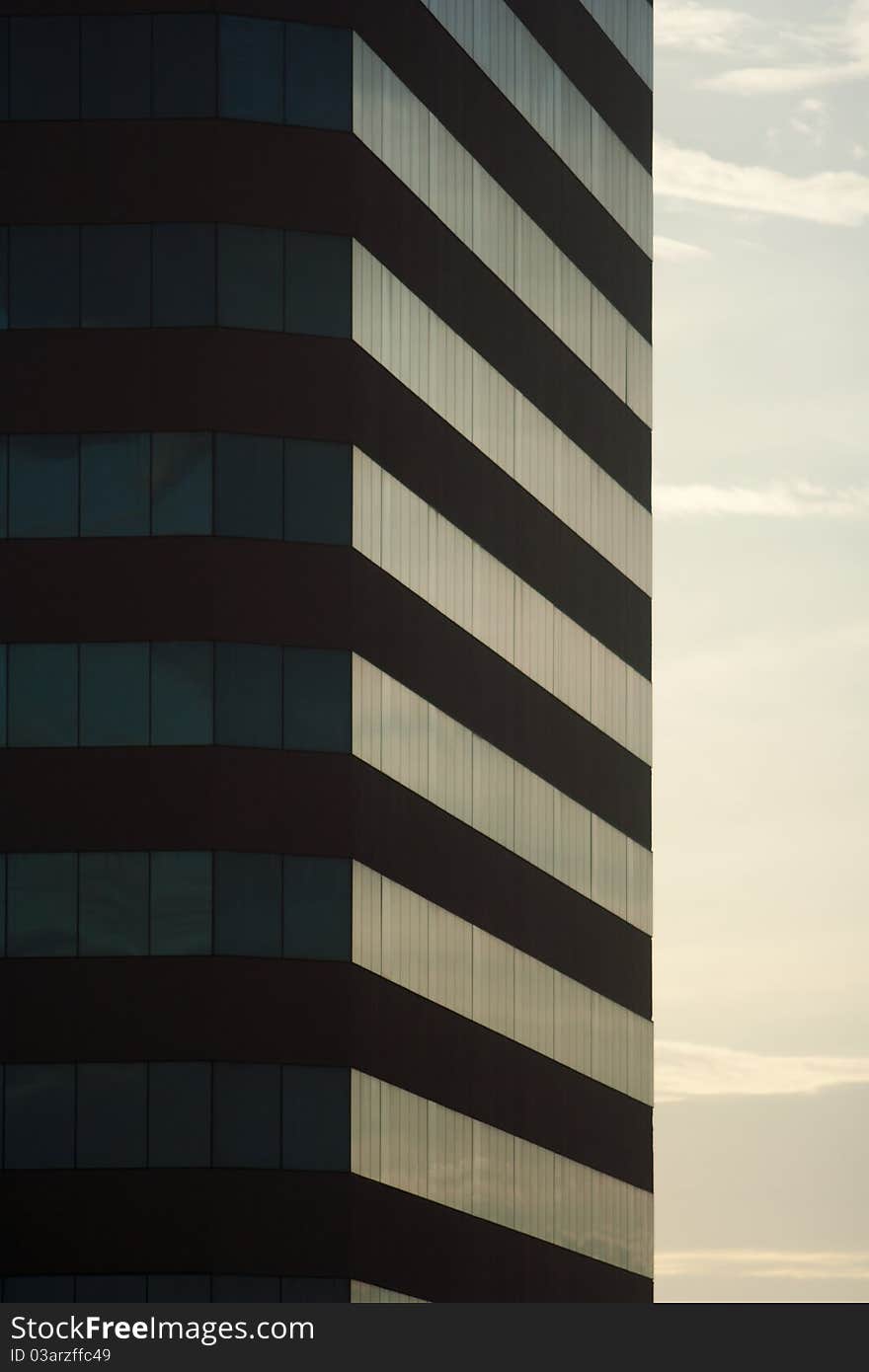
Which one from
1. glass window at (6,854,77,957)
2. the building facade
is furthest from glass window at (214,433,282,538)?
glass window at (6,854,77,957)

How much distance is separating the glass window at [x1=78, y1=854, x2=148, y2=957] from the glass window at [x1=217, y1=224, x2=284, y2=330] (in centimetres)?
1460

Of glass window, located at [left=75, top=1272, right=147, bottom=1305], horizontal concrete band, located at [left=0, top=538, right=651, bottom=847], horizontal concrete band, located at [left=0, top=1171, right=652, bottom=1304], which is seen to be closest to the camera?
glass window, located at [left=75, top=1272, right=147, bottom=1305]

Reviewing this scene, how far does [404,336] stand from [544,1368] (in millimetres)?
32361

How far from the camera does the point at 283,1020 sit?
7706cm

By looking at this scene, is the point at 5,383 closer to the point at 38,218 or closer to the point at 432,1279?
the point at 38,218

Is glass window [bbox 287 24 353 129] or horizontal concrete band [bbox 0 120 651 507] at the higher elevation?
glass window [bbox 287 24 353 129]

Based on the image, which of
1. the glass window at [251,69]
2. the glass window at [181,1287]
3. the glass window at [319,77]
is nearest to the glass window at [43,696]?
the glass window at [181,1287]

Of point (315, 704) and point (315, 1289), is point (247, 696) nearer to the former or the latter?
point (315, 704)

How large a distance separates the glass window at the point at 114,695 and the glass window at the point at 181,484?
3415 millimetres

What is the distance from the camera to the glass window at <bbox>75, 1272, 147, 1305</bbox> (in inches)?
2938

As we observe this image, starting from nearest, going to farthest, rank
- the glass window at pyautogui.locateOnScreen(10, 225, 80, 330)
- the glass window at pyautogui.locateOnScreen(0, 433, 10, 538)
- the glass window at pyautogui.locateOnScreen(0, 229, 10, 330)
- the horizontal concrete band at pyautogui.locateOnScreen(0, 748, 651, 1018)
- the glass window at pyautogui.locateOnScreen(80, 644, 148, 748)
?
1. the horizontal concrete band at pyautogui.locateOnScreen(0, 748, 651, 1018)
2. the glass window at pyautogui.locateOnScreen(80, 644, 148, 748)
3. the glass window at pyautogui.locateOnScreen(0, 433, 10, 538)
4. the glass window at pyautogui.locateOnScreen(10, 225, 80, 330)
5. the glass window at pyautogui.locateOnScreen(0, 229, 10, 330)

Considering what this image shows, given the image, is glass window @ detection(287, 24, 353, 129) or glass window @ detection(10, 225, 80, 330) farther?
glass window @ detection(287, 24, 353, 129)

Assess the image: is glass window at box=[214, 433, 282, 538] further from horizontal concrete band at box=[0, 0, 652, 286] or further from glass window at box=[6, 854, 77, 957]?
horizontal concrete band at box=[0, 0, 652, 286]

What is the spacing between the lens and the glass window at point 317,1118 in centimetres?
7638
